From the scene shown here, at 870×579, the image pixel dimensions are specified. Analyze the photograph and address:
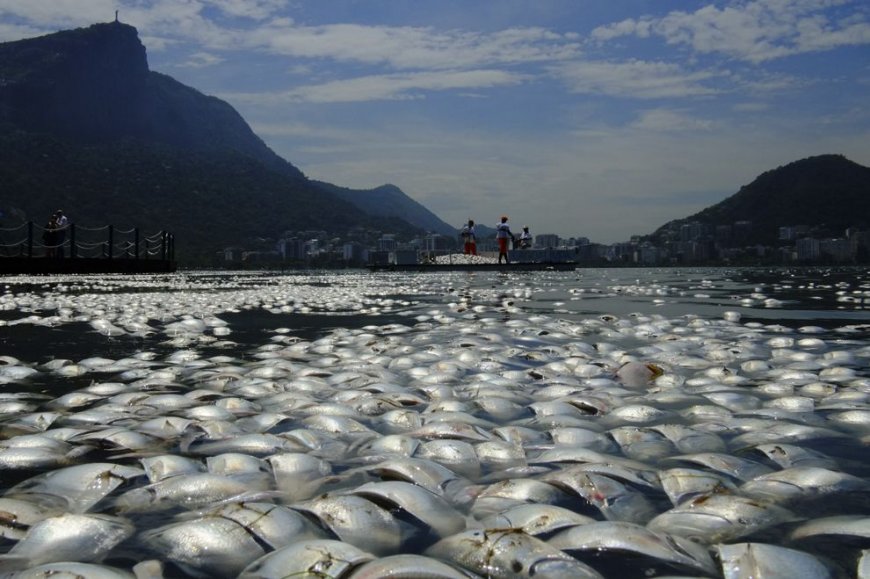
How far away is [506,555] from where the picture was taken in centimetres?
130

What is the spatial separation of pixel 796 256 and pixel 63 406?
75.6 metres

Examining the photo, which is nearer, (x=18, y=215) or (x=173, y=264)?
(x=173, y=264)

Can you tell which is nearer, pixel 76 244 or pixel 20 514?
pixel 20 514

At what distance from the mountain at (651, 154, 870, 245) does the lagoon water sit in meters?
88.5

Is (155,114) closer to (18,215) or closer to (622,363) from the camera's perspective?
(18,215)

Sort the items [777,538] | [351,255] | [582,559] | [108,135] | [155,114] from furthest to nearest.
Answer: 1. [155,114]
2. [108,135]
3. [351,255]
4. [777,538]
5. [582,559]

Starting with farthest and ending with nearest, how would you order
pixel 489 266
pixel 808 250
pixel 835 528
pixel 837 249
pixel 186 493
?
pixel 808 250, pixel 837 249, pixel 489 266, pixel 186 493, pixel 835 528

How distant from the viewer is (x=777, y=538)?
4.72ft

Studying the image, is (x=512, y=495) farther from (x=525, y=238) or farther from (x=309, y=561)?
(x=525, y=238)

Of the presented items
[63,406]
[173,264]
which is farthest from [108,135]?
[63,406]

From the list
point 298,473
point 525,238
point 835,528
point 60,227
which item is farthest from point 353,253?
point 835,528

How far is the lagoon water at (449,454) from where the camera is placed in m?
1.35

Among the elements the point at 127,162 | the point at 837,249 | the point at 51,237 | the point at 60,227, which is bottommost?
the point at 51,237

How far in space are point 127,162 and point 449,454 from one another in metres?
102
